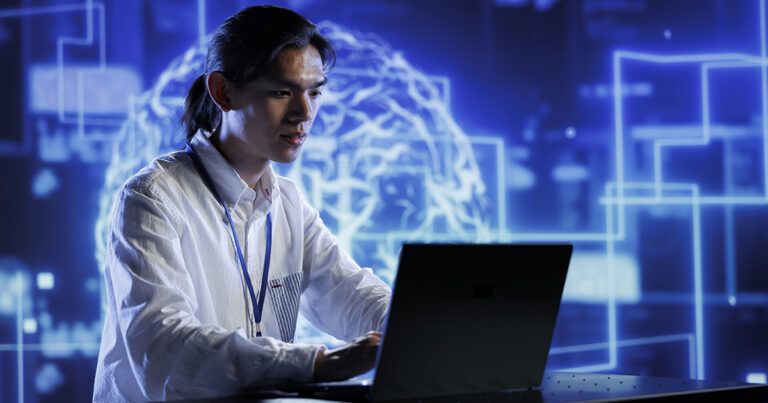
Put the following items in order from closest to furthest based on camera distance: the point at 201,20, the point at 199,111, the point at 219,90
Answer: the point at 219,90 → the point at 199,111 → the point at 201,20

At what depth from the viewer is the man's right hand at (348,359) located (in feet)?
4.30

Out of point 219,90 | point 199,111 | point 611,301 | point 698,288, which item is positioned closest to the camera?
point 219,90

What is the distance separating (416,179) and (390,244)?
0.97 ft

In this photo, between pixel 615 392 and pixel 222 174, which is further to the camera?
pixel 222 174

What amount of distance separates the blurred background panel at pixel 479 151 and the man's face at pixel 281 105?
4.54 ft

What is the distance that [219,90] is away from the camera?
6.07ft

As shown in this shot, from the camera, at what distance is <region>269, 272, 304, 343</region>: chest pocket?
1.88m

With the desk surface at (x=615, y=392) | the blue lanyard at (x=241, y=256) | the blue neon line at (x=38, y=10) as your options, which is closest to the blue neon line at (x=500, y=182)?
the blue neon line at (x=38, y=10)

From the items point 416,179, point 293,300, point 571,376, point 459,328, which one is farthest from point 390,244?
point 459,328

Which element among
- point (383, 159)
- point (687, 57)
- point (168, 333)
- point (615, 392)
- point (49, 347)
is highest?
point (687, 57)

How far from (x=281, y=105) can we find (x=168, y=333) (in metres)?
0.59

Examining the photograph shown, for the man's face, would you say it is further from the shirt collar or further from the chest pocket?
the chest pocket

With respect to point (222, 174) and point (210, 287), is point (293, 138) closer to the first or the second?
point (222, 174)

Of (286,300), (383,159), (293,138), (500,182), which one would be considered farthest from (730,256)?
(293,138)
